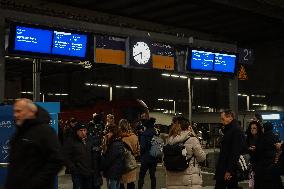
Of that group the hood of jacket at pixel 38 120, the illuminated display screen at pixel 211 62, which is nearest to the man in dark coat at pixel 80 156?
the hood of jacket at pixel 38 120

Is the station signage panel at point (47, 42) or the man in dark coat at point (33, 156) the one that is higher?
the station signage panel at point (47, 42)

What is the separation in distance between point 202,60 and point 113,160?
5.83 metres

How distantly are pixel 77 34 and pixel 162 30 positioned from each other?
7759 mm

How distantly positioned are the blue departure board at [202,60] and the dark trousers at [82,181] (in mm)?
5756

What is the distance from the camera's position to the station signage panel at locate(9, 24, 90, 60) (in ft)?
30.6

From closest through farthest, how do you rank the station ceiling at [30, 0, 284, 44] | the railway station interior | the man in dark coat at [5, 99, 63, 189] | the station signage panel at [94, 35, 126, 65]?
the man in dark coat at [5, 99, 63, 189]
the railway station interior
the station signage panel at [94, 35, 126, 65]
the station ceiling at [30, 0, 284, 44]

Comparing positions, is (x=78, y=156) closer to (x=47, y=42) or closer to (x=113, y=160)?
(x=113, y=160)

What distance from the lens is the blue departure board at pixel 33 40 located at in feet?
30.6

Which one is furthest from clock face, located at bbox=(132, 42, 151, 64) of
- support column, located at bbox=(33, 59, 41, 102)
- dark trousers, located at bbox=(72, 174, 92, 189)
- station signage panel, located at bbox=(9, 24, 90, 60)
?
dark trousers, located at bbox=(72, 174, 92, 189)

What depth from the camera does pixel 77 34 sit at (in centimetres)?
1032

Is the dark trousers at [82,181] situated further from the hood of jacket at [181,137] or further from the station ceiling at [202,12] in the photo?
the station ceiling at [202,12]

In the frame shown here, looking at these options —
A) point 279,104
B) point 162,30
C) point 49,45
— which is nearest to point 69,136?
point 49,45

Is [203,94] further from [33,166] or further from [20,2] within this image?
[33,166]

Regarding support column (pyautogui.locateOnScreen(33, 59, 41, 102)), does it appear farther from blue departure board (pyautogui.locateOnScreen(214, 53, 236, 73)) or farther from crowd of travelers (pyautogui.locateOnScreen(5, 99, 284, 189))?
blue departure board (pyautogui.locateOnScreen(214, 53, 236, 73))
